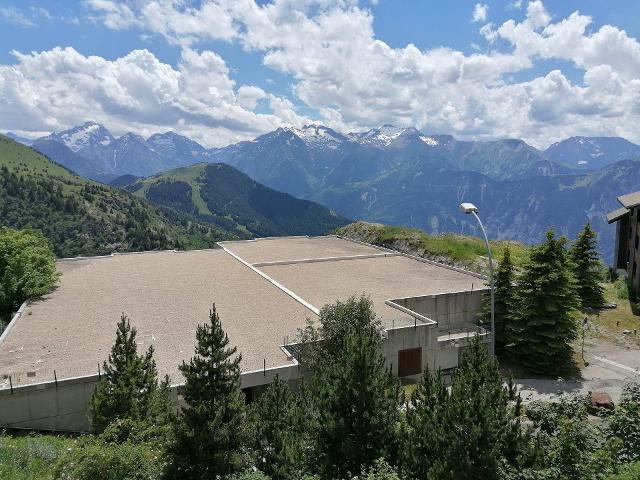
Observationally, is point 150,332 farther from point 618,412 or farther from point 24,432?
point 618,412

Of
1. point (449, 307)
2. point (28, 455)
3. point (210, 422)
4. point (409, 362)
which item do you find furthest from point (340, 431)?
point (449, 307)

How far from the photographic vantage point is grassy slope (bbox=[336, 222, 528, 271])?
4281 cm

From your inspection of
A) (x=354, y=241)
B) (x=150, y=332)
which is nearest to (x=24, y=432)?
(x=150, y=332)

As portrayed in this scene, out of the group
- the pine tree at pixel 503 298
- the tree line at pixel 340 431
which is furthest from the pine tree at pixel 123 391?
the pine tree at pixel 503 298

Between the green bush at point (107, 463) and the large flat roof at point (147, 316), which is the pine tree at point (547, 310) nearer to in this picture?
the large flat roof at point (147, 316)

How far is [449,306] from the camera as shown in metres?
30.1

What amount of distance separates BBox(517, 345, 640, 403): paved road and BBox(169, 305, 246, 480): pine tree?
1455 cm

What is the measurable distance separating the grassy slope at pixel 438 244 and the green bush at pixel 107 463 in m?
33.3

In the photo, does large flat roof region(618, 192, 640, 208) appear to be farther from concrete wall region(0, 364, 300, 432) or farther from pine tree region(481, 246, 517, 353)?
concrete wall region(0, 364, 300, 432)

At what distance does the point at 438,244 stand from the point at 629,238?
1745 centimetres

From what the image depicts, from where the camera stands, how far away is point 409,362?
25125mm

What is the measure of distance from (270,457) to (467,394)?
6081mm

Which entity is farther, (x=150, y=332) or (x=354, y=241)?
(x=354, y=241)

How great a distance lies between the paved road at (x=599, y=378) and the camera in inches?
882
